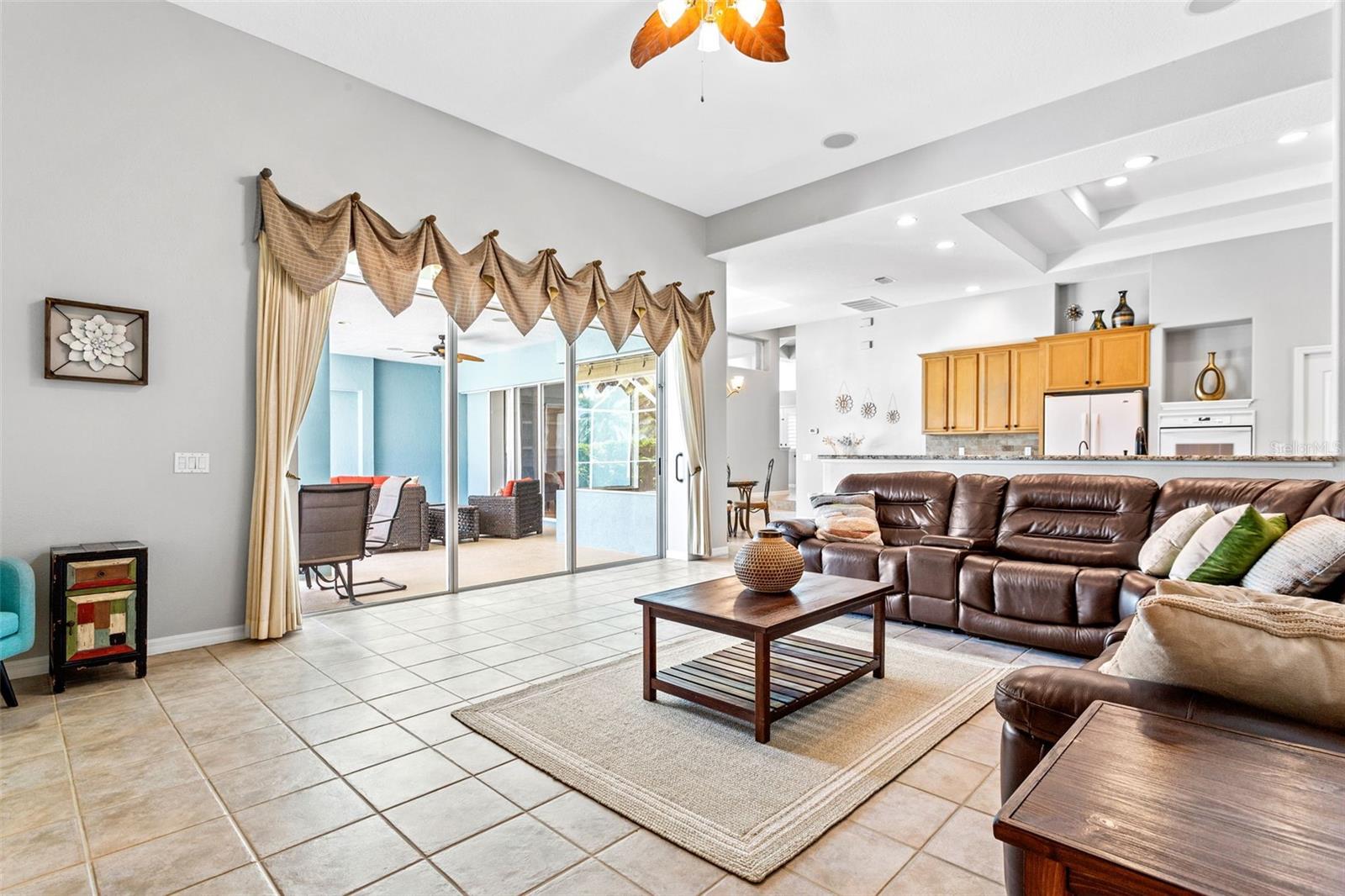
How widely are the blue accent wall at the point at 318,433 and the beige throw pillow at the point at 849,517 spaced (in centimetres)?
340

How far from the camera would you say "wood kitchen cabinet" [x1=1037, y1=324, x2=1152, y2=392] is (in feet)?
23.9

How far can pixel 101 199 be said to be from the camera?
11.2 feet

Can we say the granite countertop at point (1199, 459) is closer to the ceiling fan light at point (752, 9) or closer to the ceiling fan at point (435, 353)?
the ceiling fan light at point (752, 9)

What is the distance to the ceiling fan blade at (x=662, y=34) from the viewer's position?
10.6 feet

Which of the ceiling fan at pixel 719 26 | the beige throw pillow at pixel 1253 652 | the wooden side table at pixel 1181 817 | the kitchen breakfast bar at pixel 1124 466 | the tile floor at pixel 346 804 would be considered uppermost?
the ceiling fan at pixel 719 26

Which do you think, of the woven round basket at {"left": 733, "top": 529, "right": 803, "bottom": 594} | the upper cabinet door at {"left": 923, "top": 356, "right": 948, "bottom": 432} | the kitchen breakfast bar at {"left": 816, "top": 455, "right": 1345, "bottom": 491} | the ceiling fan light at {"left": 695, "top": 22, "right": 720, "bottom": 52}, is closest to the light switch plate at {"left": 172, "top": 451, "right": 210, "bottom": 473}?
the woven round basket at {"left": 733, "top": 529, "right": 803, "bottom": 594}

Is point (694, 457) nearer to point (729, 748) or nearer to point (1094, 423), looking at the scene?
point (729, 748)

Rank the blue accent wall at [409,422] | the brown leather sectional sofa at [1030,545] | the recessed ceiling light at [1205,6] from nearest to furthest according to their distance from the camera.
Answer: the brown leather sectional sofa at [1030,545]
the recessed ceiling light at [1205,6]
the blue accent wall at [409,422]

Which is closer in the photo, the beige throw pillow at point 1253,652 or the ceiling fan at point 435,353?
the beige throw pillow at point 1253,652

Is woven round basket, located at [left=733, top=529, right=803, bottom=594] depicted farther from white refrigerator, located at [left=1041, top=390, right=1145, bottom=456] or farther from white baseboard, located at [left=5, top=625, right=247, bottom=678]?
white refrigerator, located at [left=1041, top=390, right=1145, bottom=456]

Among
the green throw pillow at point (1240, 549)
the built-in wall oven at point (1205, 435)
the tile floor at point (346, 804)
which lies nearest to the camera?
the tile floor at point (346, 804)

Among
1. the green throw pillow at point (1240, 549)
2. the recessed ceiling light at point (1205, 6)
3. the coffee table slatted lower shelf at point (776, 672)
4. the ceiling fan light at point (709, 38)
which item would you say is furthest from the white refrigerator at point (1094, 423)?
the ceiling fan light at point (709, 38)

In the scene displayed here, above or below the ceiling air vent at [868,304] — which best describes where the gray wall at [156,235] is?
below

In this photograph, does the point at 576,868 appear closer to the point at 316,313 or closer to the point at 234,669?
the point at 234,669
